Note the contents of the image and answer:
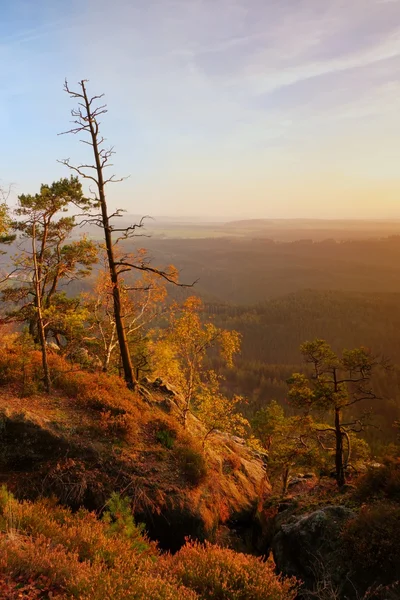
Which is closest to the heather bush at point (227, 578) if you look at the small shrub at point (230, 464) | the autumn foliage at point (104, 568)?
the autumn foliage at point (104, 568)

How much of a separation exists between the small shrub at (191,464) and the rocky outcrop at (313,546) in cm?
441

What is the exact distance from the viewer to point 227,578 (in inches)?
255

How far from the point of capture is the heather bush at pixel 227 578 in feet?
20.8

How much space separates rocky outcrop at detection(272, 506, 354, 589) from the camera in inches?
443

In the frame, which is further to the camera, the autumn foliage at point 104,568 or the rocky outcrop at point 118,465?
the rocky outcrop at point 118,465

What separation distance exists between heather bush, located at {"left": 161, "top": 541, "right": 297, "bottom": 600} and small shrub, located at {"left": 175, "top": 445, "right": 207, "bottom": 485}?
603 cm

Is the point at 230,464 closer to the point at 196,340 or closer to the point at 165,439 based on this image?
the point at 165,439

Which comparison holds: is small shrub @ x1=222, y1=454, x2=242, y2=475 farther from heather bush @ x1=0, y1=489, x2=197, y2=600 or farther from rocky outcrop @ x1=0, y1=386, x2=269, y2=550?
heather bush @ x1=0, y1=489, x2=197, y2=600

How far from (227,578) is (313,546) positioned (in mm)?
7911

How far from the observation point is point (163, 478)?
503 inches

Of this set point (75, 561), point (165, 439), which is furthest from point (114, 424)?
point (75, 561)

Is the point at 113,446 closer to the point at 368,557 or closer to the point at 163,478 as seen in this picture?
the point at 163,478

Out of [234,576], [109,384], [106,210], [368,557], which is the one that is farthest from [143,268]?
[368,557]

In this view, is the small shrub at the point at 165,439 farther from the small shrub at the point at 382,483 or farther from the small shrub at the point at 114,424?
the small shrub at the point at 382,483
